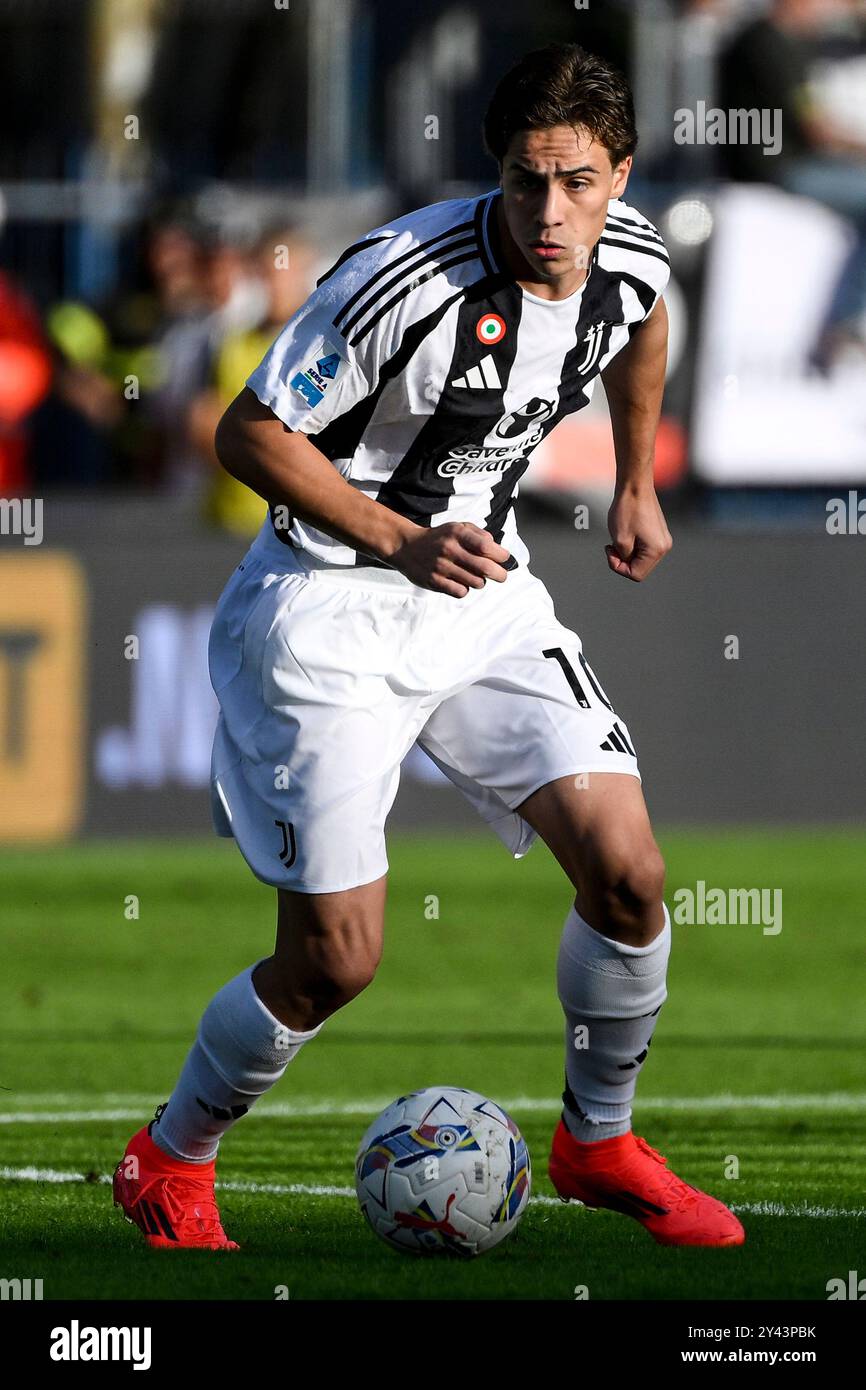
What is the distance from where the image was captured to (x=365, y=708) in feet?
16.8

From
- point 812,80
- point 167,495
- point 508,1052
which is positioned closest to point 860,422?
point 812,80

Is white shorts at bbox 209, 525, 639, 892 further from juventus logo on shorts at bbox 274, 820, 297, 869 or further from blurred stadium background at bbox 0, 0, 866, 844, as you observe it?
blurred stadium background at bbox 0, 0, 866, 844

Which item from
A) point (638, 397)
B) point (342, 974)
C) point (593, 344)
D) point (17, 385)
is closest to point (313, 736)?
point (342, 974)

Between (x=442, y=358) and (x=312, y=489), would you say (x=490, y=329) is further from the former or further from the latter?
(x=312, y=489)

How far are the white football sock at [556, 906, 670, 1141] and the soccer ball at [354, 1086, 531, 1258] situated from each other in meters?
0.21

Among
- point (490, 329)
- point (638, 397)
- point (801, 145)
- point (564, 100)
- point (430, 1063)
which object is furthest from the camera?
point (801, 145)

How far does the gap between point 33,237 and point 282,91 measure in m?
2.28

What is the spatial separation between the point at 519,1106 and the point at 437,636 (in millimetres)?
2326

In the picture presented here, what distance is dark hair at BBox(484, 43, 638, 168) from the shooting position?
477 cm

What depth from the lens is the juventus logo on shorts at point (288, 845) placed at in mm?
5035

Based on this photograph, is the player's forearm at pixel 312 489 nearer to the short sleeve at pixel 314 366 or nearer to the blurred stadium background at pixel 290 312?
the short sleeve at pixel 314 366

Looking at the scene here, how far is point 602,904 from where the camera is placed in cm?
516

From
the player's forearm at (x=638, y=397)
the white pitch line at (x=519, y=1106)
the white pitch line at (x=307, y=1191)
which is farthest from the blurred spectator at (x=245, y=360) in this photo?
the player's forearm at (x=638, y=397)

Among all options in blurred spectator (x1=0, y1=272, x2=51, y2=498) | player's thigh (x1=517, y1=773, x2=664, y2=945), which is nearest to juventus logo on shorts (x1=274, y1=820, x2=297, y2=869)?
player's thigh (x1=517, y1=773, x2=664, y2=945)
